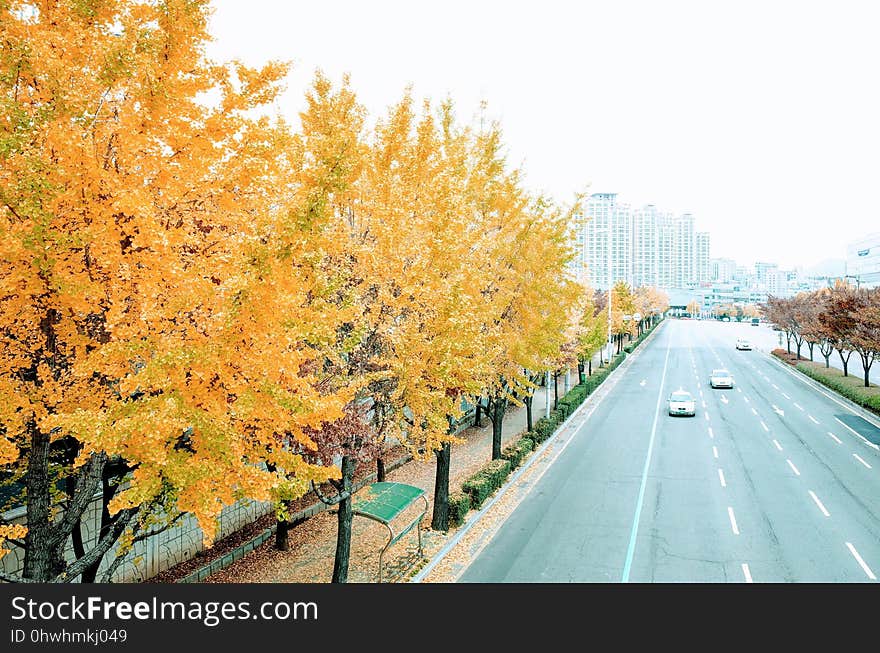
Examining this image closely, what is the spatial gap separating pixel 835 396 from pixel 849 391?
4.95ft

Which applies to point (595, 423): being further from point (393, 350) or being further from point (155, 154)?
point (155, 154)

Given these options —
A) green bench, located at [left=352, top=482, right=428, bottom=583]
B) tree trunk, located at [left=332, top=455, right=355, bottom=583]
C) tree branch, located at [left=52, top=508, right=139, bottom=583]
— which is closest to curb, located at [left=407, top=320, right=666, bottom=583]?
green bench, located at [left=352, top=482, right=428, bottom=583]

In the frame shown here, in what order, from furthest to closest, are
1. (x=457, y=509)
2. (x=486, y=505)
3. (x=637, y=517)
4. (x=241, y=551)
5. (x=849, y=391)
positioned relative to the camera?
(x=849, y=391) < (x=486, y=505) < (x=637, y=517) < (x=457, y=509) < (x=241, y=551)

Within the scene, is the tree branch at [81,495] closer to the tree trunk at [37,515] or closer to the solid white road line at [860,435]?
the tree trunk at [37,515]

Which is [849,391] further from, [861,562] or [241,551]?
[241,551]

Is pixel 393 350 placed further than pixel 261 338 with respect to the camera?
Yes

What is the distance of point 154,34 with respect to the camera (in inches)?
264

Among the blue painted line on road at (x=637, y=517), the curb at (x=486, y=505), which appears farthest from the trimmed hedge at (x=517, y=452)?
the blue painted line on road at (x=637, y=517)

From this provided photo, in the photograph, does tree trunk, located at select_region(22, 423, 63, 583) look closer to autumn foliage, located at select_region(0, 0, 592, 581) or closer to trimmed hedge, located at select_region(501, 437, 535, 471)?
autumn foliage, located at select_region(0, 0, 592, 581)

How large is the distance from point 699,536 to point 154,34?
1645 cm

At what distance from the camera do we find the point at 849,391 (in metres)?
34.1

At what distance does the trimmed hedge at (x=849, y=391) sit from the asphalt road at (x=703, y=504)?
3.98 feet

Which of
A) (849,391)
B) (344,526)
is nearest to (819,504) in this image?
(344,526)

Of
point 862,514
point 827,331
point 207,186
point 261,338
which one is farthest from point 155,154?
point 827,331
